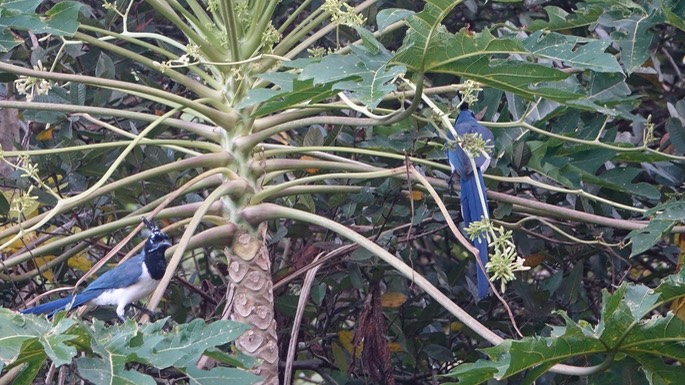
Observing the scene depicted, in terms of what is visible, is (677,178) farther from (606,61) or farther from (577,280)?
(606,61)

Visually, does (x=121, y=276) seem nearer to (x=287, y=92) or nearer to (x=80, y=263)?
(x=80, y=263)

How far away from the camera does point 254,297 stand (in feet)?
8.54

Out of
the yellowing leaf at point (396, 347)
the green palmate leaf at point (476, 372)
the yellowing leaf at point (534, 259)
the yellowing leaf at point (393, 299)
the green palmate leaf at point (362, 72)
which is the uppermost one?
the green palmate leaf at point (362, 72)

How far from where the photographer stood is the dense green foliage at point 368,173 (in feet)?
6.64

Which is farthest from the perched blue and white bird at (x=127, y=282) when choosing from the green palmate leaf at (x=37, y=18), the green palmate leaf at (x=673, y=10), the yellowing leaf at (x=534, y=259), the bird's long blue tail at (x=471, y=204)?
the green palmate leaf at (x=673, y=10)

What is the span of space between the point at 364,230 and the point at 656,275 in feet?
3.85

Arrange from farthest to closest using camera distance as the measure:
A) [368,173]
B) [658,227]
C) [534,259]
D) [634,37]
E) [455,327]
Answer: [455,327]
[534,259]
[634,37]
[368,173]
[658,227]

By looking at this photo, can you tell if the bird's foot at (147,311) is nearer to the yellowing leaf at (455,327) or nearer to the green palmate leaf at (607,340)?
the green palmate leaf at (607,340)

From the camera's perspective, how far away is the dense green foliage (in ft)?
6.64

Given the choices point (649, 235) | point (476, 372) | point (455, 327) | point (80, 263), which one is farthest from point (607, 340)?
point (80, 263)

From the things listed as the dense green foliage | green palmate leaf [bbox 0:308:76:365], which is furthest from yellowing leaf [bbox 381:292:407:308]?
green palmate leaf [bbox 0:308:76:365]

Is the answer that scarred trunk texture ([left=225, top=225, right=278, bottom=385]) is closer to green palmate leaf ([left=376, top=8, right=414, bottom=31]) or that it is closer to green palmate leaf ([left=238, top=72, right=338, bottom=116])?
green palmate leaf ([left=238, top=72, right=338, bottom=116])

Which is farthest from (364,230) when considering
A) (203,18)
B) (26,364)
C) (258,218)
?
(26,364)

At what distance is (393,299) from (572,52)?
5.18ft
